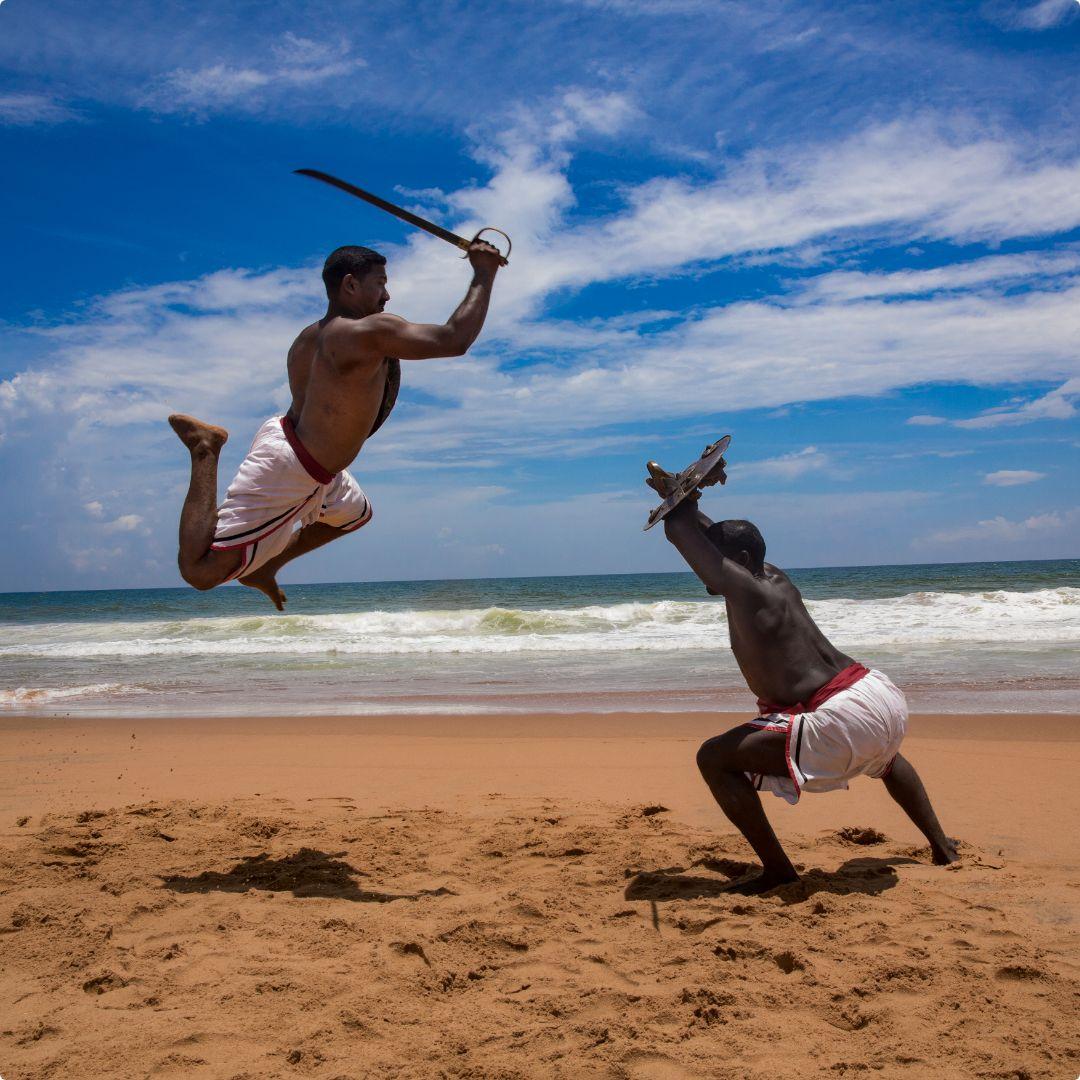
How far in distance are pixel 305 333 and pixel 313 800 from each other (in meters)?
3.31

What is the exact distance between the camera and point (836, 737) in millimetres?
3887

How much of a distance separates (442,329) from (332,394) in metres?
Result: 0.63

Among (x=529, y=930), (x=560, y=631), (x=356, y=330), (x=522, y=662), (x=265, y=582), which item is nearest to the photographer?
(x=529, y=930)

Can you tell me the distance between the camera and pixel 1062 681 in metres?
10.4

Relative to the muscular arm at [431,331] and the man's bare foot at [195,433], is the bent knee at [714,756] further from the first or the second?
the man's bare foot at [195,433]

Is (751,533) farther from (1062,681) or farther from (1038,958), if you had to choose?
(1062,681)

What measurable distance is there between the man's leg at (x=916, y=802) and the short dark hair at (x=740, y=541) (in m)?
1.13

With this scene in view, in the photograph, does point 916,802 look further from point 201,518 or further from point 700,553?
point 201,518

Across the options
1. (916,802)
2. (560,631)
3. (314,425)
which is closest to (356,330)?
(314,425)

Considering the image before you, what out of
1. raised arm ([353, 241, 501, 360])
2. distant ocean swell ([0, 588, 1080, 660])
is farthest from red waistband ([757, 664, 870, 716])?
distant ocean swell ([0, 588, 1080, 660])

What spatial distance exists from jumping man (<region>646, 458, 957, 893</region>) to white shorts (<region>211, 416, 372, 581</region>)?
1699mm

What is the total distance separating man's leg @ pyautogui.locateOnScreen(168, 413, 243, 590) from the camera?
409cm

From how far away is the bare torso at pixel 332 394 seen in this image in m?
4.01

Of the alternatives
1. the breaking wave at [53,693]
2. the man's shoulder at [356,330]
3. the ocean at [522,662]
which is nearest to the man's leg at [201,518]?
the man's shoulder at [356,330]
